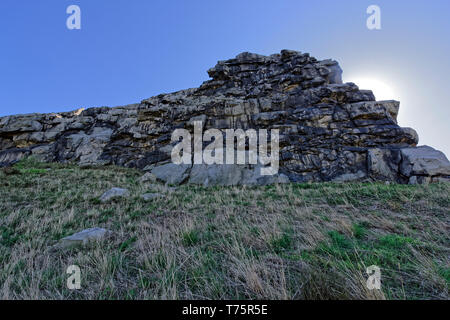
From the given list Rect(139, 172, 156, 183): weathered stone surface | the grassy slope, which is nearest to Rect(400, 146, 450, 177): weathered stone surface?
the grassy slope

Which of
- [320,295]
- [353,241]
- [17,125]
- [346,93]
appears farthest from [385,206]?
[17,125]

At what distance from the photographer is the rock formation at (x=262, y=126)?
48.3 ft

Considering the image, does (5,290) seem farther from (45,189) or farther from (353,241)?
(45,189)

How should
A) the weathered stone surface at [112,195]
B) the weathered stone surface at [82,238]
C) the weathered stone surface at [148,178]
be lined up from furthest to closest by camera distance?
the weathered stone surface at [148,178], the weathered stone surface at [112,195], the weathered stone surface at [82,238]

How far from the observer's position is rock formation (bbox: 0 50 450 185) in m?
14.7
